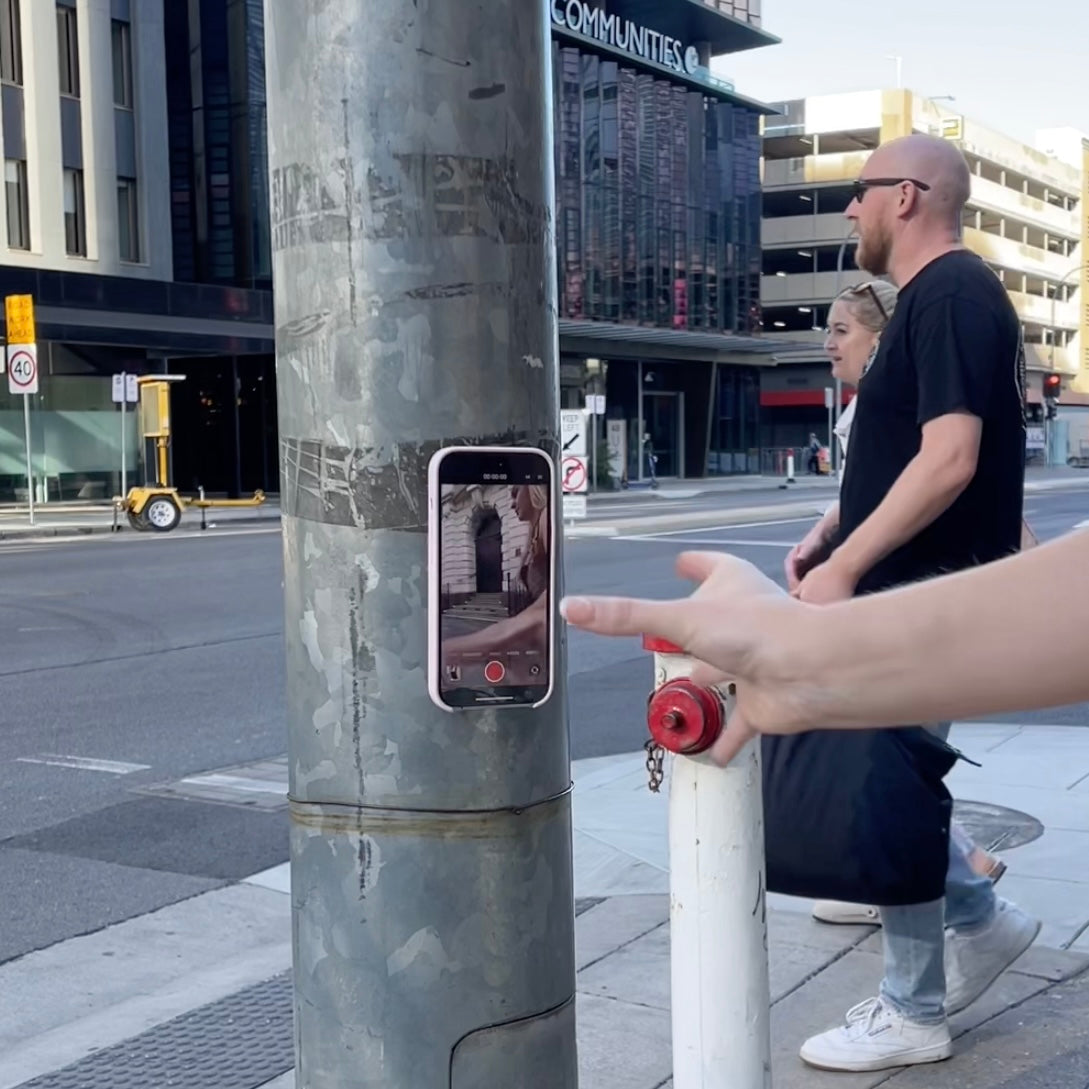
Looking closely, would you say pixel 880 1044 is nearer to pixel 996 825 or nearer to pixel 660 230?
pixel 996 825

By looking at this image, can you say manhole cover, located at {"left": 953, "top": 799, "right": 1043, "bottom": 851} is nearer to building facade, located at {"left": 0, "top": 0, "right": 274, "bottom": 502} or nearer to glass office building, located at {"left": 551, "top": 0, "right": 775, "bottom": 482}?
building facade, located at {"left": 0, "top": 0, "right": 274, "bottom": 502}

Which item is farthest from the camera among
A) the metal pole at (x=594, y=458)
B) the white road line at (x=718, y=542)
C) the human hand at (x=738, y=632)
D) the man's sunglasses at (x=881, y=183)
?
the metal pole at (x=594, y=458)

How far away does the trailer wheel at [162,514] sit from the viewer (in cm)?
2478

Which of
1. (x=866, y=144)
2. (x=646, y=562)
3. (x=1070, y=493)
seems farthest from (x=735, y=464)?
(x=646, y=562)

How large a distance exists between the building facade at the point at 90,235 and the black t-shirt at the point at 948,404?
27.5 m

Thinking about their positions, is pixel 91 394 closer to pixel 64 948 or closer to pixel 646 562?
pixel 646 562

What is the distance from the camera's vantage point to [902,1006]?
3.41 metres

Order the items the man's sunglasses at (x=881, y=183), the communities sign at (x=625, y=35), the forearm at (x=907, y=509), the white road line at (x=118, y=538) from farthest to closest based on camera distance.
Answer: the communities sign at (x=625, y=35) → the white road line at (x=118, y=538) → the man's sunglasses at (x=881, y=183) → the forearm at (x=907, y=509)

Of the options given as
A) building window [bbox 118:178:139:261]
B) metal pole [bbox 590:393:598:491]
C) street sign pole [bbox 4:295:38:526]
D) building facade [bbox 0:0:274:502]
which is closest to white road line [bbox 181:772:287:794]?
street sign pole [bbox 4:295:38:526]

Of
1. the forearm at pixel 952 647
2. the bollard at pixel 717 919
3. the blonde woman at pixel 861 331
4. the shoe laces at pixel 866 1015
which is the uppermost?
the blonde woman at pixel 861 331

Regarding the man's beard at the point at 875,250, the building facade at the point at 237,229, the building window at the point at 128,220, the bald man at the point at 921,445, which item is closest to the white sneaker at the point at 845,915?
the bald man at the point at 921,445

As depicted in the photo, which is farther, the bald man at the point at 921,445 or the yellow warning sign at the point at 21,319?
the yellow warning sign at the point at 21,319

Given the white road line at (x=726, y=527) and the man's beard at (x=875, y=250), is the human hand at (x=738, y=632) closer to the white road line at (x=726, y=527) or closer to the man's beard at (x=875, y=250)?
the man's beard at (x=875, y=250)

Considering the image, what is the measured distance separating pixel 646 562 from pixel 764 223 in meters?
55.9
